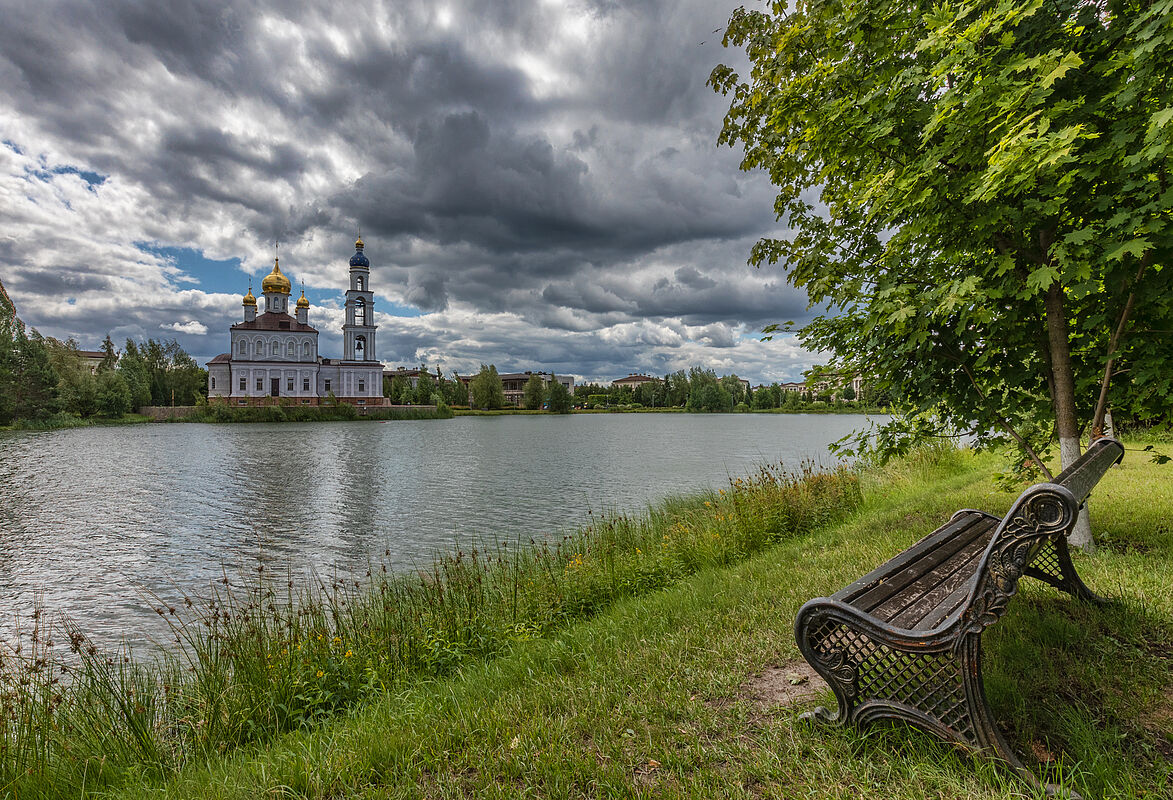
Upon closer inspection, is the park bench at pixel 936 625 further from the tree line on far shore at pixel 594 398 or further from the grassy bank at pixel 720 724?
the tree line on far shore at pixel 594 398

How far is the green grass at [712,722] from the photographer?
7.83ft

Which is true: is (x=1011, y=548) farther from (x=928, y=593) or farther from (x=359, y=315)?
(x=359, y=315)

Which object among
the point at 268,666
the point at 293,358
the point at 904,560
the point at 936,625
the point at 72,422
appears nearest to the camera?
the point at 936,625

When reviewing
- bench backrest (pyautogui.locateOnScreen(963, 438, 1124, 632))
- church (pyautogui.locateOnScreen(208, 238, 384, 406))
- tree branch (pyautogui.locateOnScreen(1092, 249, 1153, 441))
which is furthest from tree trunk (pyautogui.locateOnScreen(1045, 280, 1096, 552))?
church (pyautogui.locateOnScreen(208, 238, 384, 406))

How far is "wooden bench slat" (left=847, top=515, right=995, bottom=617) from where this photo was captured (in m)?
2.89

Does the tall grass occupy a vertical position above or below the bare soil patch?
below

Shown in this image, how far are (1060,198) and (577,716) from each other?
4.72m

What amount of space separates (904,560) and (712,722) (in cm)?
153

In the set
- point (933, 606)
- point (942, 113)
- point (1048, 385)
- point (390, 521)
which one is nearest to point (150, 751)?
point (933, 606)

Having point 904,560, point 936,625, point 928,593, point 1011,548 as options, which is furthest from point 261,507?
point 1011,548

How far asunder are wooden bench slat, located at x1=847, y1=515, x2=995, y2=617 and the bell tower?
103m

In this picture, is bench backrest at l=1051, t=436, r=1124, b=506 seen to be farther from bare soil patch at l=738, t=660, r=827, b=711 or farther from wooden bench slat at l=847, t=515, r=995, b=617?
bare soil patch at l=738, t=660, r=827, b=711

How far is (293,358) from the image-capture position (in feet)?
300

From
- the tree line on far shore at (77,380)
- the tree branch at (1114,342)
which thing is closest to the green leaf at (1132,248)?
the tree branch at (1114,342)
